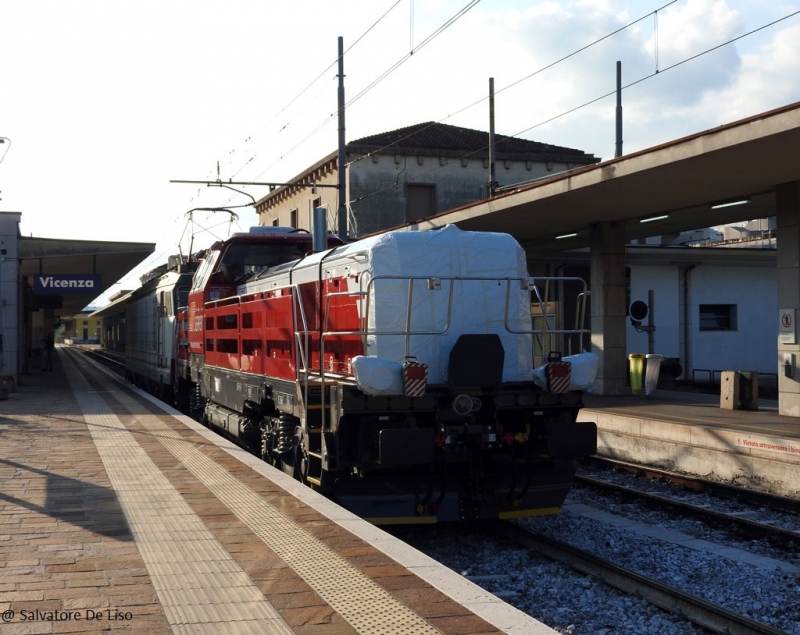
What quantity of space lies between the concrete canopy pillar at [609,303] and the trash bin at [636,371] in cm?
33

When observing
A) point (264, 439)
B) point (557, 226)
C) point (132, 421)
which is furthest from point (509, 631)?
point (557, 226)

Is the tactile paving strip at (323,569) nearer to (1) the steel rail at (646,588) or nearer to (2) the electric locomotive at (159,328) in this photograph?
(1) the steel rail at (646,588)

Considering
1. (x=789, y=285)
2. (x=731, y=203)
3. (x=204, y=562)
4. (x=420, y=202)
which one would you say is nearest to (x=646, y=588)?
Result: (x=204, y=562)

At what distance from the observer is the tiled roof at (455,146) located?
111 feet

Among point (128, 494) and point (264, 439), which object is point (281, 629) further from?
point (264, 439)

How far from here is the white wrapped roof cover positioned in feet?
26.6

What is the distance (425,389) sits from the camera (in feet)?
24.4

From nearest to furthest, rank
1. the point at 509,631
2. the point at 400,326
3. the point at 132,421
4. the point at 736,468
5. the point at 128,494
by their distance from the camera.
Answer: the point at 509,631
the point at 128,494
the point at 400,326
the point at 736,468
the point at 132,421

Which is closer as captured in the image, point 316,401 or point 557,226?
point 316,401

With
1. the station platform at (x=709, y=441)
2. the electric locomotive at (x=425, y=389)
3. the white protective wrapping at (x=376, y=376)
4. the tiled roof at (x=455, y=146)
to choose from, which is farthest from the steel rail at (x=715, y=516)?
the tiled roof at (x=455, y=146)

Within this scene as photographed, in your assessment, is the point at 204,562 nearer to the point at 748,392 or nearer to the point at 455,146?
the point at 748,392

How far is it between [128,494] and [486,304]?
12.8 feet

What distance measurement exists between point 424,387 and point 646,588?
7.96 feet

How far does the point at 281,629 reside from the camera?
4230 mm
